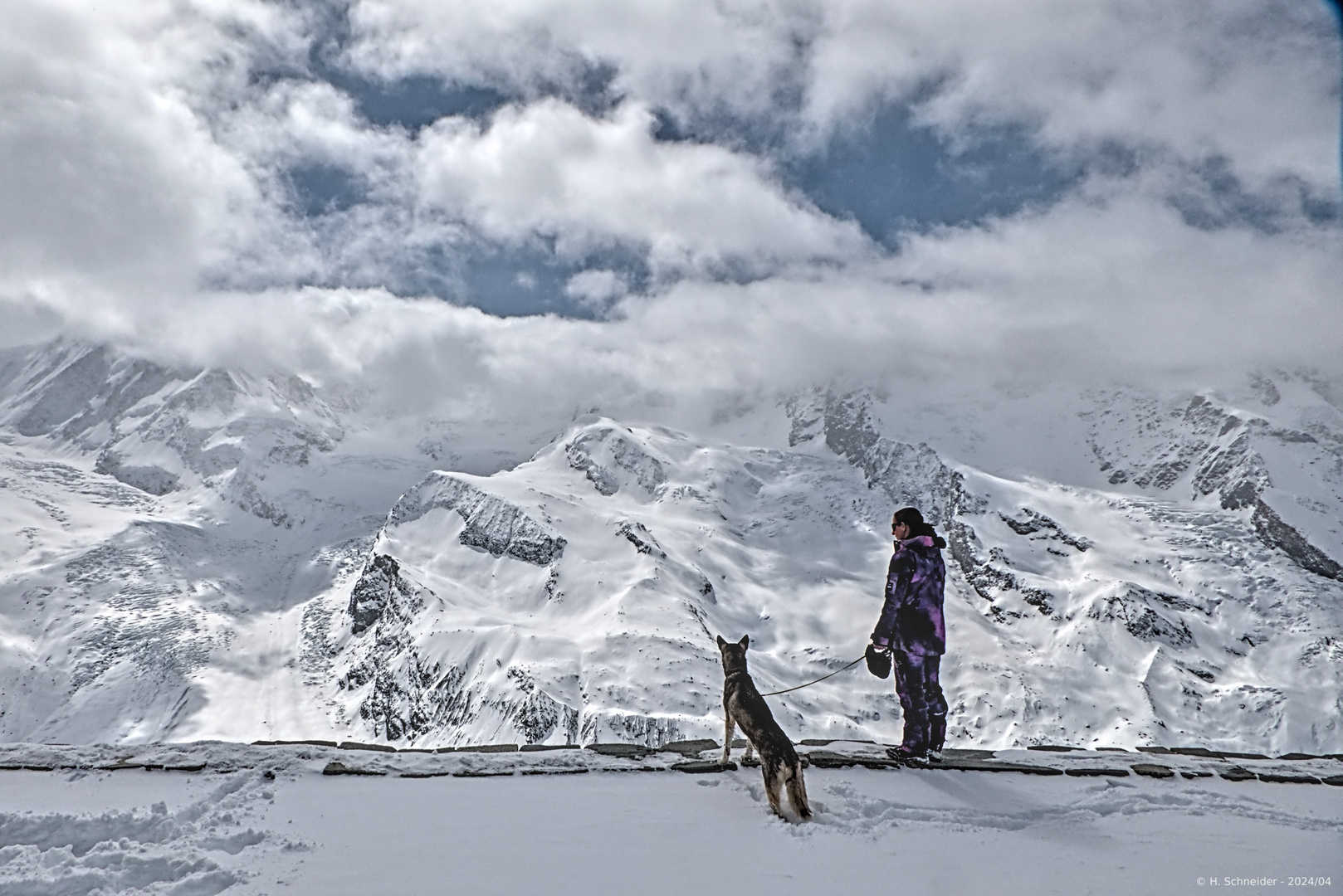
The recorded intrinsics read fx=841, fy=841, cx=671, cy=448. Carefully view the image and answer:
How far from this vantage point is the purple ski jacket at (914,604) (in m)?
11.8

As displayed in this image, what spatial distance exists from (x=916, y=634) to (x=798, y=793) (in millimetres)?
3776

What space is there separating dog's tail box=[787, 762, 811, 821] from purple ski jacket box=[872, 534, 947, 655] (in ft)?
10.8

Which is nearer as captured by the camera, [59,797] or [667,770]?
[59,797]

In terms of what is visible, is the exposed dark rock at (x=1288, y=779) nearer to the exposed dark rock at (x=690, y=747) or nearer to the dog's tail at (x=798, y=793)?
the dog's tail at (x=798, y=793)

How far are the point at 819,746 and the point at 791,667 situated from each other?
631 feet

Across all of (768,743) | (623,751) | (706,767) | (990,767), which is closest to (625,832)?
(768,743)

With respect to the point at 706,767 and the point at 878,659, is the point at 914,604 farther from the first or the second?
the point at 706,767

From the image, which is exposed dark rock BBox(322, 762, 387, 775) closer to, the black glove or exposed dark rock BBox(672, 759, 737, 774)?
exposed dark rock BBox(672, 759, 737, 774)

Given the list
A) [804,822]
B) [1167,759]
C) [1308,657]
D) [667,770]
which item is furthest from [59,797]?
[1308,657]

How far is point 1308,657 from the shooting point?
19438 cm

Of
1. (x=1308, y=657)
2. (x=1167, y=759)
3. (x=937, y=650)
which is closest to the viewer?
(x=937, y=650)

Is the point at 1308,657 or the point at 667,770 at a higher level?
the point at 1308,657

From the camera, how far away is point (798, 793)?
8.89m

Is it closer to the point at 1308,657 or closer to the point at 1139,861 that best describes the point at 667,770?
the point at 1139,861
